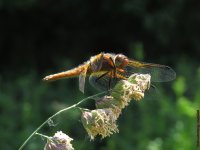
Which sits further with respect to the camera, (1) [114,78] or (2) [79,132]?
(2) [79,132]

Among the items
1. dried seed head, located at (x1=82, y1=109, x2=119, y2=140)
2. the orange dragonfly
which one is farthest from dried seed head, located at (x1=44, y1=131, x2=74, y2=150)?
the orange dragonfly

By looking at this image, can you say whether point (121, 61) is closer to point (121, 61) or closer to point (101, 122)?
point (121, 61)

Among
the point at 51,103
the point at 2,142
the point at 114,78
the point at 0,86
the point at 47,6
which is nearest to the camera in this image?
the point at 114,78

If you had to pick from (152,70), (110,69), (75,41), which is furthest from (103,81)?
(75,41)

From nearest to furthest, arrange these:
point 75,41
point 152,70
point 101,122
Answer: point 101,122 < point 152,70 < point 75,41

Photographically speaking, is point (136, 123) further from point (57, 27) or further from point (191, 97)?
point (57, 27)

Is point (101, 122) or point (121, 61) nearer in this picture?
point (101, 122)

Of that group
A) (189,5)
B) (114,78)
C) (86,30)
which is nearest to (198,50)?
(189,5)
